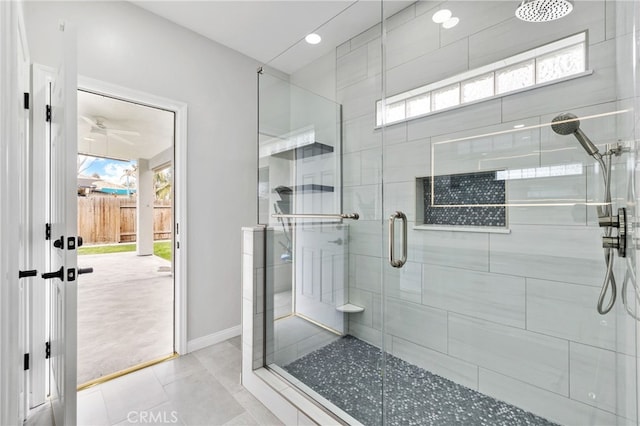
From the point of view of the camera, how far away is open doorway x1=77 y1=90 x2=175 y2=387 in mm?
2451

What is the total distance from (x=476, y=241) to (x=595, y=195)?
0.60m

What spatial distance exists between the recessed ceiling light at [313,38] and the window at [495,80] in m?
0.87

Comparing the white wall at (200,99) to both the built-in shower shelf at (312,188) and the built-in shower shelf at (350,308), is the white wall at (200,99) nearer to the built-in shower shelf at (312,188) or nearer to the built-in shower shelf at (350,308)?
the built-in shower shelf at (312,188)

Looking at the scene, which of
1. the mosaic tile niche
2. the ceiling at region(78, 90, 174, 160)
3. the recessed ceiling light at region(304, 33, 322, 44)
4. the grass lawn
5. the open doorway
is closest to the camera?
the mosaic tile niche

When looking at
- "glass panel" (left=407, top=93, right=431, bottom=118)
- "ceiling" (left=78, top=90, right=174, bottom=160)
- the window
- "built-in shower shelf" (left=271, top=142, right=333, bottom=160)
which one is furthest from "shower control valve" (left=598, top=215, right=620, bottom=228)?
"ceiling" (left=78, top=90, right=174, bottom=160)

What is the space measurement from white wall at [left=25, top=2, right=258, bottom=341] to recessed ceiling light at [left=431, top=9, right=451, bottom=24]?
179cm

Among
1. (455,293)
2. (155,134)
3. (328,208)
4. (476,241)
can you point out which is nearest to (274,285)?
(328,208)

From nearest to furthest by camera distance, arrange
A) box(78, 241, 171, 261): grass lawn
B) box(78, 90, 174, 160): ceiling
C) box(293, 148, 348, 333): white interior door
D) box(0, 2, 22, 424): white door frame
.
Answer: box(0, 2, 22, 424): white door frame < box(293, 148, 348, 333): white interior door < box(78, 90, 174, 160): ceiling < box(78, 241, 171, 261): grass lawn

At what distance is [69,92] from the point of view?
3.69 ft

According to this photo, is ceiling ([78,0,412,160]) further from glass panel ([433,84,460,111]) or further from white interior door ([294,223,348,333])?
white interior door ([294,223,348,333])

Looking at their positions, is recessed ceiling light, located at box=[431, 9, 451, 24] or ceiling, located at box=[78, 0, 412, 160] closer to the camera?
recessed ceiling light, located at box=[431, 9, 451, 24]

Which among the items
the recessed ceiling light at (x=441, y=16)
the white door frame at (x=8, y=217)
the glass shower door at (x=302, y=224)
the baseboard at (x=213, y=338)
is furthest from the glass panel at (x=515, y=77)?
the baseboard at (x=213, y=338)

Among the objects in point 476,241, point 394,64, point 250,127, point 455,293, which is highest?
point 394,64

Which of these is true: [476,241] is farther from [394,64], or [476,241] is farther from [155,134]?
[155,134]
